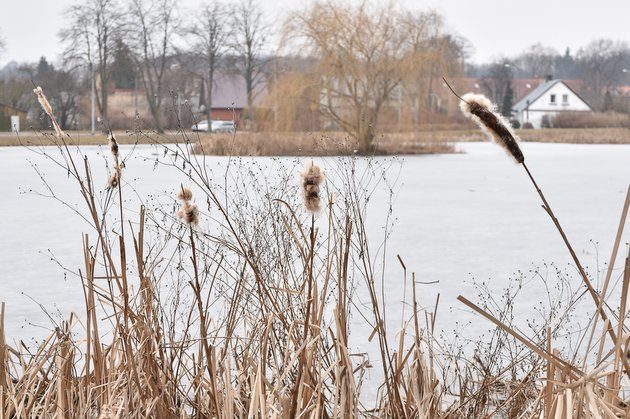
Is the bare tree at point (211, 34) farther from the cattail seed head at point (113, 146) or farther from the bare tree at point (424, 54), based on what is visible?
the cattail seed head at point (113, 146)

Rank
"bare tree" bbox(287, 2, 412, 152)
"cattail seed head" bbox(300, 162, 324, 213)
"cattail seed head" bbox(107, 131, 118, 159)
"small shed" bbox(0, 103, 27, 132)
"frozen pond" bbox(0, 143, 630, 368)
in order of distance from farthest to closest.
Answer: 1. "small shed" bbox(0, 103, 27, 132)
2. "bare tree" bbox(287, 2, 412, 152)
3. "frozen pond" bbox(0, 143, 630, 368)
4. "cattail seed head" bbox(300, 162, 324, 213)
5. "cattail seed head" bbox(107, 131, 118, 159)

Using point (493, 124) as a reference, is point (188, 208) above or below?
below

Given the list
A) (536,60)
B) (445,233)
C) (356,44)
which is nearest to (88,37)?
(356,44)

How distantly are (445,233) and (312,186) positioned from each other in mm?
5637

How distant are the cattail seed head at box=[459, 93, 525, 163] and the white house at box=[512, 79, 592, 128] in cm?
6278

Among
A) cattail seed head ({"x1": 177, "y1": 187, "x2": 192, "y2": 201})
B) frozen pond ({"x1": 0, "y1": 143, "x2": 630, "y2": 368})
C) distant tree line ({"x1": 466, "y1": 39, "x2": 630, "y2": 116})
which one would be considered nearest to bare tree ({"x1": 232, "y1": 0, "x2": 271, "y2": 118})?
distant tree line ({"x1": 466, "y1": 39, "x2": 630, "y2": 116})

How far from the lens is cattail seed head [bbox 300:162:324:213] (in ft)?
6.64

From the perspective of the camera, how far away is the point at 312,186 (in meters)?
2.03

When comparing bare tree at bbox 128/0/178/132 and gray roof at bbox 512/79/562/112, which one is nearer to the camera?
bare tree at bbox 128/0/178/132

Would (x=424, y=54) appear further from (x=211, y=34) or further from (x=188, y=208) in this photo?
(x=211, y=34)

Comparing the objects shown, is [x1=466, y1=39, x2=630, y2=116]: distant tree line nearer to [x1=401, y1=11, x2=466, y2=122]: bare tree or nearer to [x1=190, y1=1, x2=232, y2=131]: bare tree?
[x1=190, y1=1, x2=232, y2=131]: bare tree

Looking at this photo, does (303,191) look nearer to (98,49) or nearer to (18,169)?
(18,169)

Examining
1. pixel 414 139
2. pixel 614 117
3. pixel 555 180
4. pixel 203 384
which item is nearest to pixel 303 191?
pixel 203 384

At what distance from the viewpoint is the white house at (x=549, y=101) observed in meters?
62.8
